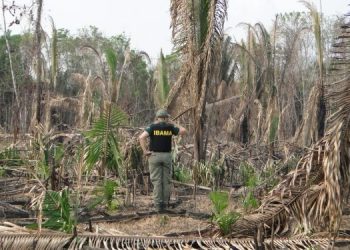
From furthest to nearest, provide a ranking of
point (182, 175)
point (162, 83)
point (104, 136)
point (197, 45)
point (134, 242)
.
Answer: point (162, 83) < point (197, 45) < point (182, 175) < point (104, 136) < point (134, 242)

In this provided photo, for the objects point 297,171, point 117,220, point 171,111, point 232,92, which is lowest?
point 117,220

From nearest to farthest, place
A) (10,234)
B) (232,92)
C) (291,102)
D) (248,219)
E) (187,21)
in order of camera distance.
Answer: (10,234) < (248,219) < (187,21) < (232,92) < (291,102)

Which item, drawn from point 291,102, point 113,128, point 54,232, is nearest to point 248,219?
point 54,232

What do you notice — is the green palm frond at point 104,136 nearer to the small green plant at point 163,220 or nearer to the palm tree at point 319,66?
the small green plant at point 163,220

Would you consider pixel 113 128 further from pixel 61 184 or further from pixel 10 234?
pixel 10 234

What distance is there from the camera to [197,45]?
496 inches

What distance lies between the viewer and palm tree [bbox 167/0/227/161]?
1250 centimetres

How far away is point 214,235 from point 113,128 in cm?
341

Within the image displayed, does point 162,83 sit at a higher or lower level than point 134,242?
higher

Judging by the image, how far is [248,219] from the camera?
6.06m

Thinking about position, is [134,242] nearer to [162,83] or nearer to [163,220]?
[163,220]

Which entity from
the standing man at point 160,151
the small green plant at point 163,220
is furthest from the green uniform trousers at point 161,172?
Answer: the small green plant at point 163,220

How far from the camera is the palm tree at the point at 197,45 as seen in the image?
41.0ft

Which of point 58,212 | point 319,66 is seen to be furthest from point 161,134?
point 319,66
